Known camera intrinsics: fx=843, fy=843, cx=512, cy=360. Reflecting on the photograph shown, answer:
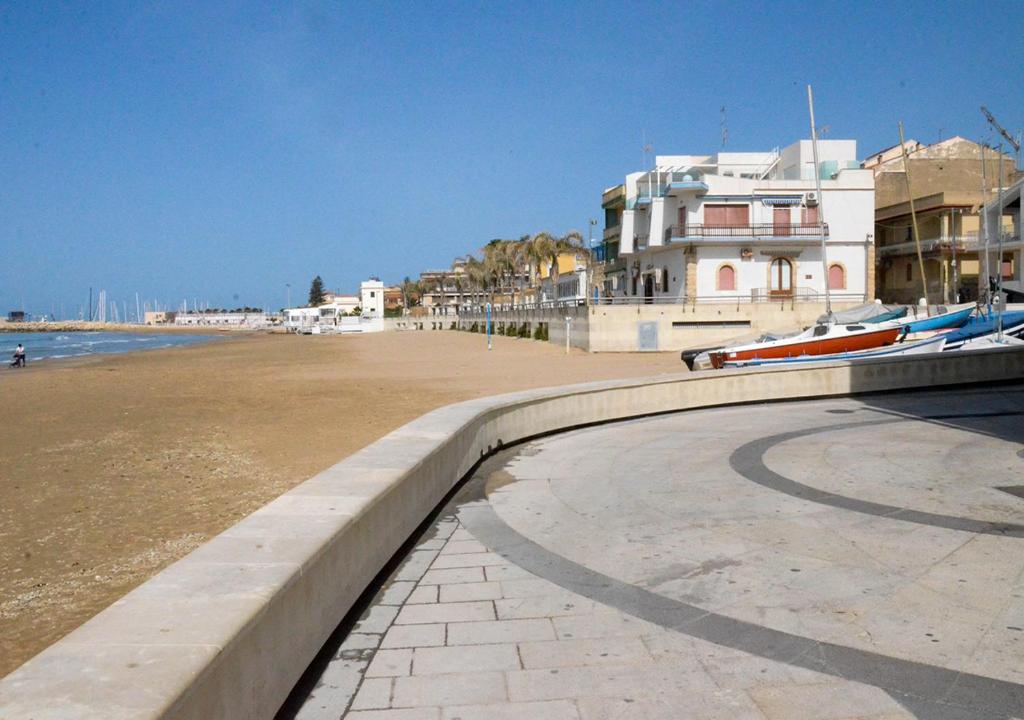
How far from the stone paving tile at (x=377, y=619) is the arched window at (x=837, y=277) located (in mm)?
49759

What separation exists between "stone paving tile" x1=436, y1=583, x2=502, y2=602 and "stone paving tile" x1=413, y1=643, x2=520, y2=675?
2.62 feet

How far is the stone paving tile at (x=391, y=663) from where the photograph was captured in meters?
4.34

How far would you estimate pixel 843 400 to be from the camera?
51.5 feet

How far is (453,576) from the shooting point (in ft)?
19.4

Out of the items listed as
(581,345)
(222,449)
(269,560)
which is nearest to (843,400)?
(222,449)

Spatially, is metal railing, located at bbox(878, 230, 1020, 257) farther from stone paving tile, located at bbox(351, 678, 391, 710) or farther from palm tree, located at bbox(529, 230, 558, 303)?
stone paving tile, located at bbox(351, 678, 391, 710)

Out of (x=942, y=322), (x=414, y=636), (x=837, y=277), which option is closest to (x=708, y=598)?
(x=414, y=636)

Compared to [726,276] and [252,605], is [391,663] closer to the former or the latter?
[252,605]

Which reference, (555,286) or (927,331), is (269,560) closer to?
(927,331)

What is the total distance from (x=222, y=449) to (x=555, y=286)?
70.4 m

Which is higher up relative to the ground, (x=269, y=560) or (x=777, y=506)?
(x=269, y=560)

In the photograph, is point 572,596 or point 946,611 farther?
point 572,596

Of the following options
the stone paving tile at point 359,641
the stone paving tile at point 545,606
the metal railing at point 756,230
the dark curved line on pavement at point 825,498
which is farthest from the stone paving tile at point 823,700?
the metal railing at point 756,230

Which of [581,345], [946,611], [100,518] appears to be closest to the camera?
[946,611]
